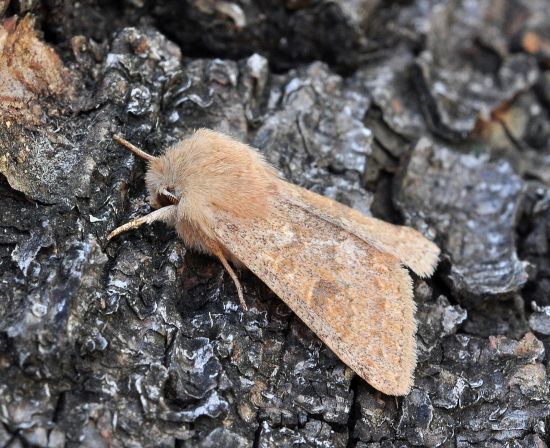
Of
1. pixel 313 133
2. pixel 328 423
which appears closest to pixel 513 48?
pixel 313 133

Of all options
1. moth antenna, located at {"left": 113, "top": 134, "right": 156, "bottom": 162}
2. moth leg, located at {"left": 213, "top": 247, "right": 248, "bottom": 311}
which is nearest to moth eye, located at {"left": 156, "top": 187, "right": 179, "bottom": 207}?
moth antenna, located at {"left": 113, "top": 134, "right": 156, "bottom": 162}

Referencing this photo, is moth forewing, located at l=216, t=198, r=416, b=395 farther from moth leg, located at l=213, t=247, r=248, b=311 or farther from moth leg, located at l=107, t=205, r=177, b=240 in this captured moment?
moth leg, located at l=107, t=205, r=177, b=240

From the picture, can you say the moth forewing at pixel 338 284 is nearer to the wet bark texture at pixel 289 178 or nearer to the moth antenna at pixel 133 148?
the wet bark texture at pixel 289 178

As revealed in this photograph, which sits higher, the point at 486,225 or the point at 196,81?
the point at 196,81

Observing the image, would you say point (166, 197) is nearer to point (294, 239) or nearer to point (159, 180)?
point (159, 180)

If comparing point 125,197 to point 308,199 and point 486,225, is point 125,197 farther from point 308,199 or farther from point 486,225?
point 486,225

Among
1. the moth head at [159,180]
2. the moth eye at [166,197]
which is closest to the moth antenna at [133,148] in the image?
the moth head at [159,180]

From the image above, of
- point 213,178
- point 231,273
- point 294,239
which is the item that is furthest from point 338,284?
point 213,178
